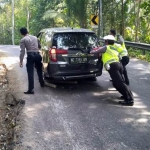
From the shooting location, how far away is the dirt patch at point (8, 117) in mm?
4855

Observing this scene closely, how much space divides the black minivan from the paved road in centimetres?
60

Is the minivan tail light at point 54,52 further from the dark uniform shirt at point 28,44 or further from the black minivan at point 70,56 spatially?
the dark uniform shirt at point 28,44

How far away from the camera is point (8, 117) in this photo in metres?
6.14

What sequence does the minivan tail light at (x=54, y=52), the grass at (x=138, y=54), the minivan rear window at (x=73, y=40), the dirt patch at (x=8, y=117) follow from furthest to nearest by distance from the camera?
1. the grass at (x=138, y=54)
2. the minivan rear window at (x=73, y=40)
3. the minivan tail light at (x=54, y=52)
4. the dirt patch at (x=8, y=117)

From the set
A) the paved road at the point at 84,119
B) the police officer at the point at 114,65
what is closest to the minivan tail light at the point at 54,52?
the paved road at the point at 84,119

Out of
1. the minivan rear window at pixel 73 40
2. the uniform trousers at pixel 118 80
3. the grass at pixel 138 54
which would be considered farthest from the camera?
the grass at pixel 138 54

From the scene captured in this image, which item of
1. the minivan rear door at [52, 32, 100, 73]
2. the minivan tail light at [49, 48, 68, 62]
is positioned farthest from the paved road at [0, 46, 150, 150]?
the minivan tail light at [49, 48, 68, 62]

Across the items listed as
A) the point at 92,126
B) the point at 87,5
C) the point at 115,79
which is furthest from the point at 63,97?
the point at 87,5

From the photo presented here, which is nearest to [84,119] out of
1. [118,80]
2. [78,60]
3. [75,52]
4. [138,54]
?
[118,80]

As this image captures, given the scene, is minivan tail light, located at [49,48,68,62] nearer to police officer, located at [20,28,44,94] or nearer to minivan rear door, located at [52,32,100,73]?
minivan rear door, located at [52,32,100,73]

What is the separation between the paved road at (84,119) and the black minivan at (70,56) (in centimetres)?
60

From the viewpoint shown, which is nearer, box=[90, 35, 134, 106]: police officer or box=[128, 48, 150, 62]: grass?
box=[90, 35, 134, 106]: police officer

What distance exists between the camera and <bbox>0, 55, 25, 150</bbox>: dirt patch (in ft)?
15.9

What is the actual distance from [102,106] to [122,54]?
2388mm
